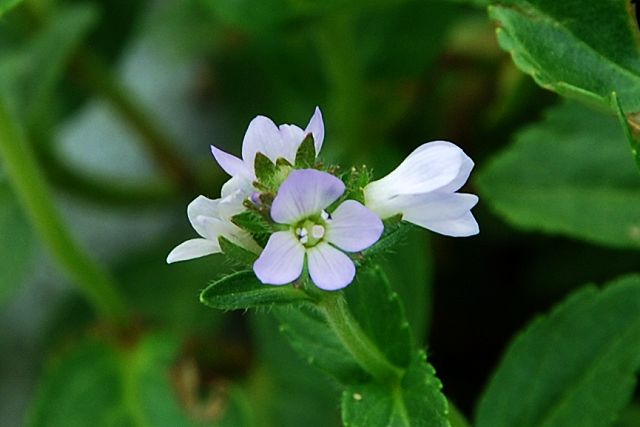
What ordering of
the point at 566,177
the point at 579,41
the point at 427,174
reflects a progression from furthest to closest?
the point at 566,177 < the point at 579,41 < the point at 427,174

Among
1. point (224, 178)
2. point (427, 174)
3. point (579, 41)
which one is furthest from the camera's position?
point (224, 178)

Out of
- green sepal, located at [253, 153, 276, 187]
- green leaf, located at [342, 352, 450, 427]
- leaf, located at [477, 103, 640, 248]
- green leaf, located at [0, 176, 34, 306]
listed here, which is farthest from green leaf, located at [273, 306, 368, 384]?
green leaf, located at [0, 176, 34, 306]

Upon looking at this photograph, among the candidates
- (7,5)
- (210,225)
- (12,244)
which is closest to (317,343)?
→ (210,225)

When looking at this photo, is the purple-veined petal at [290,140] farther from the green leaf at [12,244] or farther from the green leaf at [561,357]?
the green leaf at [12,244]

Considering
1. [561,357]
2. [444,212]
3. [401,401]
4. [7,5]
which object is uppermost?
[7,5]

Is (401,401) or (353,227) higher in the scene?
(353,227)

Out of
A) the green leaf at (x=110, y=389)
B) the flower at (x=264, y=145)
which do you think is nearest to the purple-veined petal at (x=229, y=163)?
the flower at (x=264, y=145)

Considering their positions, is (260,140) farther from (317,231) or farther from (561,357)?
(561,357)
